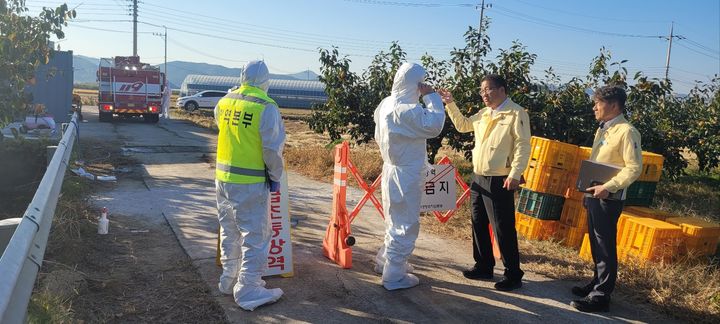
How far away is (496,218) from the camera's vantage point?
15.0ft

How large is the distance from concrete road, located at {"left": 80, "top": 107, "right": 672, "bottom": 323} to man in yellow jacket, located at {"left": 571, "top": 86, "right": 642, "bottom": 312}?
23cm

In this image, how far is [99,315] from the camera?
12.3 ft

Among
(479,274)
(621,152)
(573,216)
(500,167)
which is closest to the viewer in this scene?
(621,152)

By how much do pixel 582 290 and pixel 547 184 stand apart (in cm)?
190

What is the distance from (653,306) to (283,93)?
2033 inches

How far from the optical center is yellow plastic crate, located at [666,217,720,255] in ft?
18.0

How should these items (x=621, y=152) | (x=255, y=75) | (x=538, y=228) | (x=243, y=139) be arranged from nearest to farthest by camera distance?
1. (x=243, y=139)
2. (x=255, y=75)
3. (x=621, y=152)
4. (x=538, y=228)

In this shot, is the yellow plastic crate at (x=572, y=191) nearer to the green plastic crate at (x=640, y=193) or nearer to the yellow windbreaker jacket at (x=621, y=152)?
the green plastic crate at (x=640, y=193)

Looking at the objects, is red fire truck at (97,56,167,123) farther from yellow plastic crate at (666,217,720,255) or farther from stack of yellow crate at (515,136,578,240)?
yellow plastic crate at (666,217,720,255)

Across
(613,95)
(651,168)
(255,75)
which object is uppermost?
(613,95)

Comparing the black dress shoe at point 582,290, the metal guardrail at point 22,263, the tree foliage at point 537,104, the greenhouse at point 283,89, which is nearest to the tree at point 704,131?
the tree foliage at point 537,104

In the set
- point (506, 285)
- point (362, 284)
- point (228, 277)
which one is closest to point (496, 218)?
point (506, 285)

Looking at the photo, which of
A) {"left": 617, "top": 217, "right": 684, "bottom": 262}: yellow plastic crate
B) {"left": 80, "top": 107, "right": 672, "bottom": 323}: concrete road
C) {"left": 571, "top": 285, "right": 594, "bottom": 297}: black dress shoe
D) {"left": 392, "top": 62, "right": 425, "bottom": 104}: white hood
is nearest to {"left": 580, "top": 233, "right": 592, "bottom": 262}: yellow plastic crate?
{"left": 617, "top": 217, "right": 684, "bottom": 262}: yellow plastic crate

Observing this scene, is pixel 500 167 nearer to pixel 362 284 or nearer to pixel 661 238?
pixel 362 284
